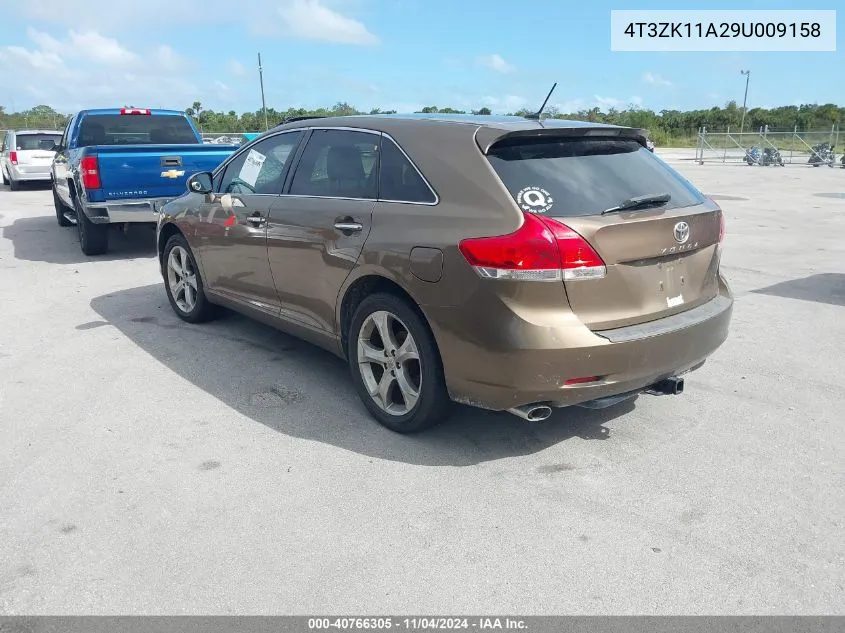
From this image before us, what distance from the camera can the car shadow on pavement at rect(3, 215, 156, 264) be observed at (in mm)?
9551

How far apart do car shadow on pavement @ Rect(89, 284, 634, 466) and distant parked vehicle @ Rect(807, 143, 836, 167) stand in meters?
31.8

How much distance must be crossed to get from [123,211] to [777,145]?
1486 inches

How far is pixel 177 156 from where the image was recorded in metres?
8.85

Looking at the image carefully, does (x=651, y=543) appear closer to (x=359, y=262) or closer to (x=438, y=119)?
(x=359, y=262)

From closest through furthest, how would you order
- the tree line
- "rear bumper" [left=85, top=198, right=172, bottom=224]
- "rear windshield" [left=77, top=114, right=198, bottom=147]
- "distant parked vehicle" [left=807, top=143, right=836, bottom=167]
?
1. "rear bumper" [left=85, top=198, right=172, bottom=224]
2. "rear windshield" [left=77, top=114, right=198, bottom=147]
3. "distant parked vehicle" [left=807, top=143, right=836, bottom=167]
4. the tree line

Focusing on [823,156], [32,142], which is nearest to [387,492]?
[32,142]

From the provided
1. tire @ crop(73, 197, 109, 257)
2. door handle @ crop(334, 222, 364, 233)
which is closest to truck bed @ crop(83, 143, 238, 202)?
tire @ crop(73, 197, 109, 257)

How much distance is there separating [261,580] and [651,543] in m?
1.58

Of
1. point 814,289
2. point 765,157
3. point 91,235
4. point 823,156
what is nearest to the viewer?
point 814,289

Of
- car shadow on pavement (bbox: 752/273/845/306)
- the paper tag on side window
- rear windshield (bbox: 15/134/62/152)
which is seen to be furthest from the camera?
rear windshield (bbox: 15/134/62/152)

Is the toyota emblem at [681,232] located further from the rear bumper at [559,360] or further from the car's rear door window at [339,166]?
the car's rear door window at [339,166]

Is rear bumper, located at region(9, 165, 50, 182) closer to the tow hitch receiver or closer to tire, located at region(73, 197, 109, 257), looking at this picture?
tire, located at region(73, 197, 109, 257)

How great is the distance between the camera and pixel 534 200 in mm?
3377

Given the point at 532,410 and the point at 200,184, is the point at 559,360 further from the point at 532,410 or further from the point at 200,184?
the point at 200,184
